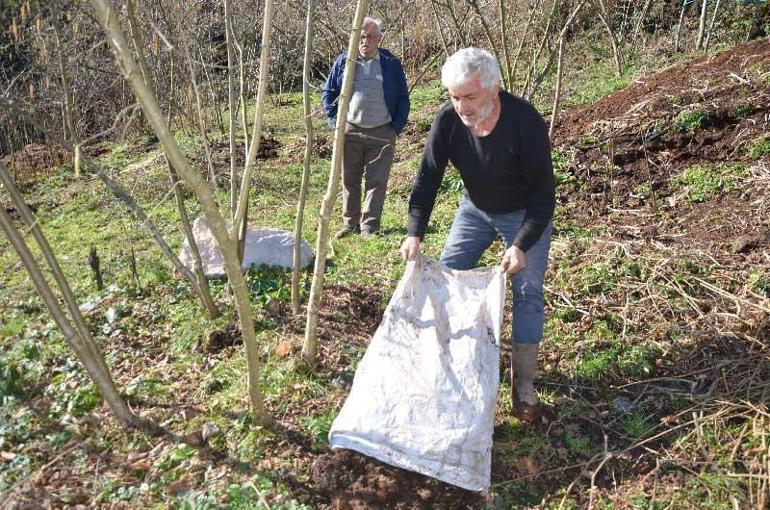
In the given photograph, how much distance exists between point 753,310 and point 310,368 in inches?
96.3

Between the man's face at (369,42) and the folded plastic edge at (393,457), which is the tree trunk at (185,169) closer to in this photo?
the folded plastic edge at (393,457)

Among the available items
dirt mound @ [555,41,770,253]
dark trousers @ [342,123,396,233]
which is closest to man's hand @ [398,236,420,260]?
dark trousers @ [342,123,396,233]

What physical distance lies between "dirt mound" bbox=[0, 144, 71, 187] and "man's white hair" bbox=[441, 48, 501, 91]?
781cm

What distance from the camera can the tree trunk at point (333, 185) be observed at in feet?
8.88

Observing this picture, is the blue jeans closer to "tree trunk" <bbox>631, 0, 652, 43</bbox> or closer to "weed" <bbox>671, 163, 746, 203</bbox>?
"weed" <bbox>671, 163, 746, 203</bbox>

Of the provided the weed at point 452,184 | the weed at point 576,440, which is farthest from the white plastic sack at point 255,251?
the weed at point 576,440

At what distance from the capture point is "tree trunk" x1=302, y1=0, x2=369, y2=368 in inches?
107

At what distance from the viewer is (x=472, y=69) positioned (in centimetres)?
252

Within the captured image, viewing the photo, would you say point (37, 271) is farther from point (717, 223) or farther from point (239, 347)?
point (717, 223)

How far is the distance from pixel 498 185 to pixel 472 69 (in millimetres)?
568

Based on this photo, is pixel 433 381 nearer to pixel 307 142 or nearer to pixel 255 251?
pixel 307 142

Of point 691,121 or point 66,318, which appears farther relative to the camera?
point 691,121

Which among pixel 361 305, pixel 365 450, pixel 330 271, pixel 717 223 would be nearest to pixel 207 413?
pixel 365 450

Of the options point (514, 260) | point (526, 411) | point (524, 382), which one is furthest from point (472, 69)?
point (526, 411)
